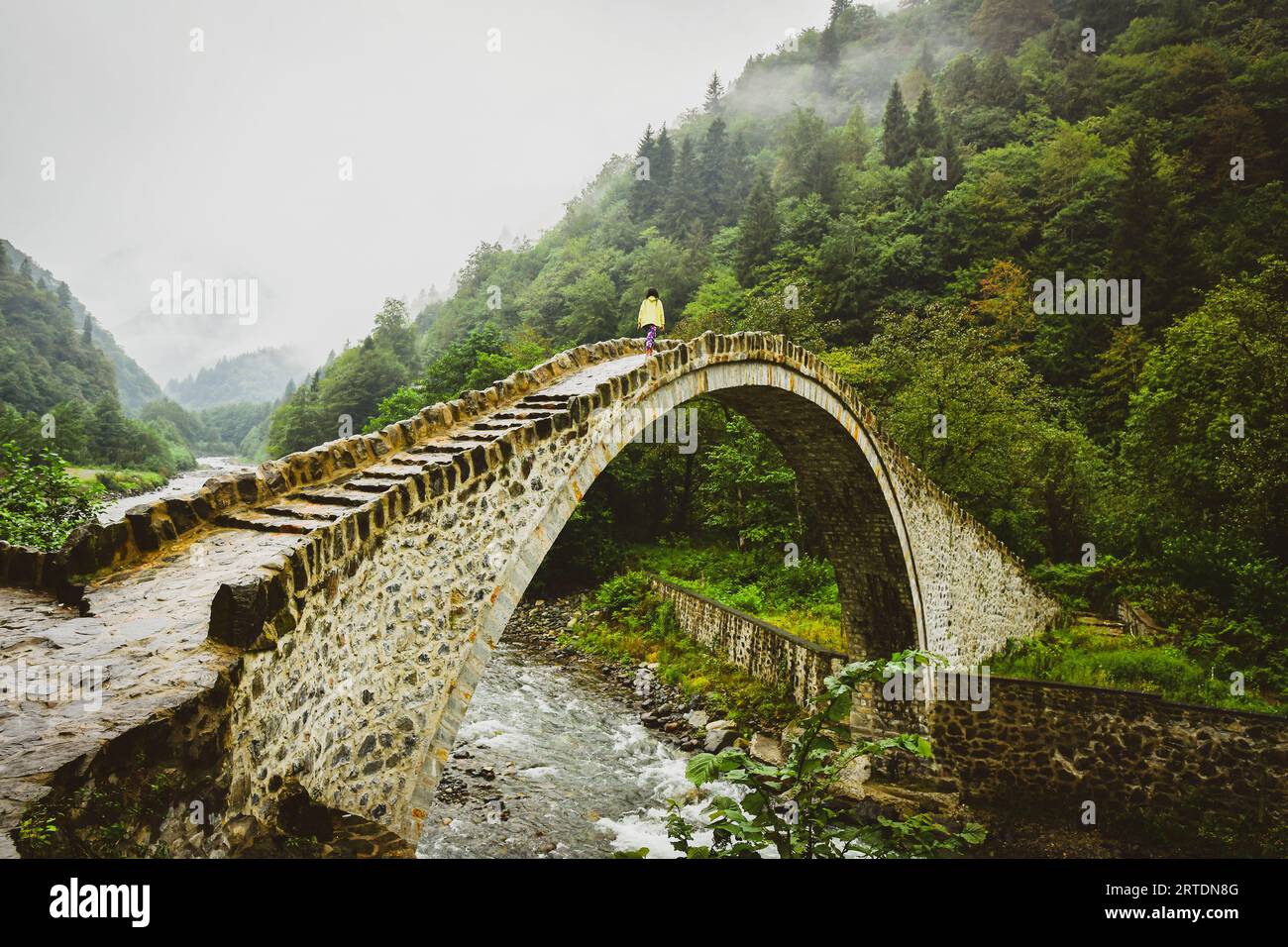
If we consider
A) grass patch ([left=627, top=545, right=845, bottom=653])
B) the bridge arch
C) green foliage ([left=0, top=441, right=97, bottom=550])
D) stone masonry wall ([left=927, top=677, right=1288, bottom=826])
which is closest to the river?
green foliage ([left=0, top=441, right=97, bottom=550])

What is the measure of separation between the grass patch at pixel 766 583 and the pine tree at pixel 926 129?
28798 mm

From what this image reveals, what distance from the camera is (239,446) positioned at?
120500 millimetres

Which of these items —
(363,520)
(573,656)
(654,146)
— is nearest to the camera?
(363,520)

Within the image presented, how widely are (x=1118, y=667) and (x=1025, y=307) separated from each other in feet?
62.3

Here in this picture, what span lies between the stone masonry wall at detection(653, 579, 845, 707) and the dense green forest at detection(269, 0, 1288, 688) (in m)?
5.60

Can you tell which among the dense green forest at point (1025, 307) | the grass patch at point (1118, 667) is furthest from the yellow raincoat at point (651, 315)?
the dense green forest at point (1025, 307)

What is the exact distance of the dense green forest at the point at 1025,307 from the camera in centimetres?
1442

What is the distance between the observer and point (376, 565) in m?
3.69

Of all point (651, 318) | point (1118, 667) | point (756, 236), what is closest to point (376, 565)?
point (651, 318)

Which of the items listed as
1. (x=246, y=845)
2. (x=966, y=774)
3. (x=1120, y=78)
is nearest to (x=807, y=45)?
(x=1120, y=78)

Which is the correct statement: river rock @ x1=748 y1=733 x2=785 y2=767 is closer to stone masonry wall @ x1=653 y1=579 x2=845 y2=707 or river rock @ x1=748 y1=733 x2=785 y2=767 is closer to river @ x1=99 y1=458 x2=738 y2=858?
river @ x1=99 y1=458 x2=738 y2=858

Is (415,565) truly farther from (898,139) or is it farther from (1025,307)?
(898,139)
